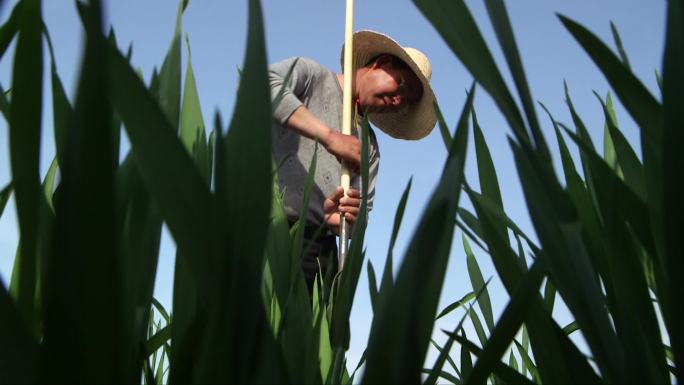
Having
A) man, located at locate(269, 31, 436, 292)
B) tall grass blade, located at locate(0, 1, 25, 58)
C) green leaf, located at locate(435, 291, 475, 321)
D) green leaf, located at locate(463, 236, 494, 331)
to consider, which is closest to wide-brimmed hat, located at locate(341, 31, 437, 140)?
man, located at locate(269, 31, 436, 292)

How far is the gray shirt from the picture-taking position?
1.94m

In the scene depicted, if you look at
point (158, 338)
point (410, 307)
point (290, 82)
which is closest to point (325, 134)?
point (290, 82)

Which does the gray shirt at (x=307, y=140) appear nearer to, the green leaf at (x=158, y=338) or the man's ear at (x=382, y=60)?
the man's ear at (x=382, y=60)

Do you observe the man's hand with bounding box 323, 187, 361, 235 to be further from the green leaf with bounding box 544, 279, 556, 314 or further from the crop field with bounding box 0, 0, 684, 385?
the crop field with bounding box 0, 0, 684, 385

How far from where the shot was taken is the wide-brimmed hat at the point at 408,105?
220 centimetres

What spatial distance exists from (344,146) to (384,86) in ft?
1.95

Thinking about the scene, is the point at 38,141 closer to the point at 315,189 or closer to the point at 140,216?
the point at 140,216

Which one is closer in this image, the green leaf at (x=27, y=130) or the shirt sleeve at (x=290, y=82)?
the green leaf at (x=27, y=130)

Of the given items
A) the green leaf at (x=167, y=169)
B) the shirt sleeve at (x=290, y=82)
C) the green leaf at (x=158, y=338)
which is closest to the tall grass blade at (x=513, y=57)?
the green leaf at (x=167, y=169)

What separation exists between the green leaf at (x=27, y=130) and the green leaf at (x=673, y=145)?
180mm

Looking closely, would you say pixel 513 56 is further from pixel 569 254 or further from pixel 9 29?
pixel 9 29

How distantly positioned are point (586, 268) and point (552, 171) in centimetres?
3

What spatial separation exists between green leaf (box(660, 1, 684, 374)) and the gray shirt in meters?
1.62

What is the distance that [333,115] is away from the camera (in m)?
2.13
